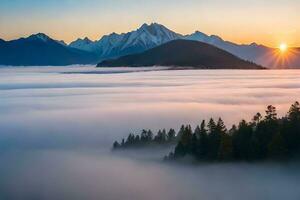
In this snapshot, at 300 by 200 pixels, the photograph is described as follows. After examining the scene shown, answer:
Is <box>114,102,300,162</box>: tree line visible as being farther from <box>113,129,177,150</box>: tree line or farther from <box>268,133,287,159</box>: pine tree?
<box>113,129,177,150</box>: tree line

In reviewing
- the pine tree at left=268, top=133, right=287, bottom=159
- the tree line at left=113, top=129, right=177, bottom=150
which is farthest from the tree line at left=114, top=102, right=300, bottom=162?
the tree line at left=113, top=129, right=177, bottom=150

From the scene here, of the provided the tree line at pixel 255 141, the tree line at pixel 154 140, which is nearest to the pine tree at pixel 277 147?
the tree line at pixel 255 141

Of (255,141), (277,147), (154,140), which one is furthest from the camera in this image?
(154,140)

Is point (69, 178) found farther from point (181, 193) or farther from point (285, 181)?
point (285, 181)

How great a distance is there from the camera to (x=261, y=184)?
90250mm

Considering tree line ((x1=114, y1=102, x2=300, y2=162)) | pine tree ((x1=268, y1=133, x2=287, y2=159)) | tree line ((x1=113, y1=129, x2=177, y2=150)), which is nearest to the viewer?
pine tree ((x1=268, y1=133, x2=287, y2=159))

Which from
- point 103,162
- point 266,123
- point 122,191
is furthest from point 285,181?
point 103,162

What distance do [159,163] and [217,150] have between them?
34.4 meters

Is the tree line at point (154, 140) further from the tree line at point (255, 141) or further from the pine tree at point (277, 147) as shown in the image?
the pine tree at point (277, 147)

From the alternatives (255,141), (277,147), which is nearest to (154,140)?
(255,141)

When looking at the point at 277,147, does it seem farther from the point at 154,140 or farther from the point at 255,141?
the point at 154,140

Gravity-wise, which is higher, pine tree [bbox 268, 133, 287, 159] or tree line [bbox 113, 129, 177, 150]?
pine tree [bbox 268, 133, 287, 159]

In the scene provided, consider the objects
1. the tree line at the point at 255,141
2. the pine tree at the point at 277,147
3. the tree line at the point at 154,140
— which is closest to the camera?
the pine tree at the point at 277,147

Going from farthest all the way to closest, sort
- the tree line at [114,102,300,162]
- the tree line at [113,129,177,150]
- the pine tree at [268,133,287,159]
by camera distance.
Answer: the tree line at [113,129,177,150]
the tree line at [114,102,300,162]
the pine tree at [268,133,287,159]
